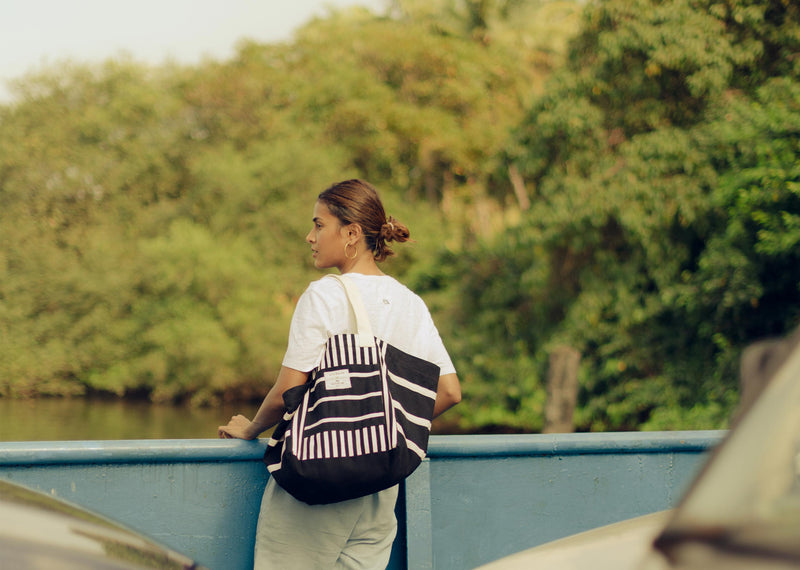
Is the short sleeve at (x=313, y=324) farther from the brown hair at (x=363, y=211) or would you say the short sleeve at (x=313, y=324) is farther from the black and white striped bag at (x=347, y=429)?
the brown hair at (x=363, y=211)

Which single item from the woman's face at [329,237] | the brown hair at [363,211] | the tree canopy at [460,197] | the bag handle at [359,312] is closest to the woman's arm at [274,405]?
the bag handle at [359,312]

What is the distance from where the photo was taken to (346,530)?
2.34m

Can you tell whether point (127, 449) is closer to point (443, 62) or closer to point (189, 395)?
point (189, 395)

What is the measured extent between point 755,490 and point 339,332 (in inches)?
58.3

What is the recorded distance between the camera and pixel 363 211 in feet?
8.13

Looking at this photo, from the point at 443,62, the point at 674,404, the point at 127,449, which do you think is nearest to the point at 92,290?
the point at 443,62

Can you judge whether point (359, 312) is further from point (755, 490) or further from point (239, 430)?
point (755, 490)

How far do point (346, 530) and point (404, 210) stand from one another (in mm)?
26164

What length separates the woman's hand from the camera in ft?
8.72

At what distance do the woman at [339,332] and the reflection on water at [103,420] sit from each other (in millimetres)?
11915

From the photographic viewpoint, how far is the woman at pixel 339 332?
A: 2271 millimetres

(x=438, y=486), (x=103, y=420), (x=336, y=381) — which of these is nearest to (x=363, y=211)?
(x=336, y=381)

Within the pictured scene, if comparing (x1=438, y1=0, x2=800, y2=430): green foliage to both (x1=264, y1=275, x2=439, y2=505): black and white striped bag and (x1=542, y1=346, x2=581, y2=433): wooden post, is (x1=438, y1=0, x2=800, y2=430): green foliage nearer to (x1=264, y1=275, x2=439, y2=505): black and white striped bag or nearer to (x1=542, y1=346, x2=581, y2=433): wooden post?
(x1=542, y1=346, x2=581, y2=433): wooden post

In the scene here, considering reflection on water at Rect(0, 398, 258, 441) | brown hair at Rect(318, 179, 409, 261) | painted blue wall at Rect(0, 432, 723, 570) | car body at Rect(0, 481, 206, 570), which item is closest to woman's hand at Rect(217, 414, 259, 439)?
painted blue wall at Rect(0, 432, 723, 570)
